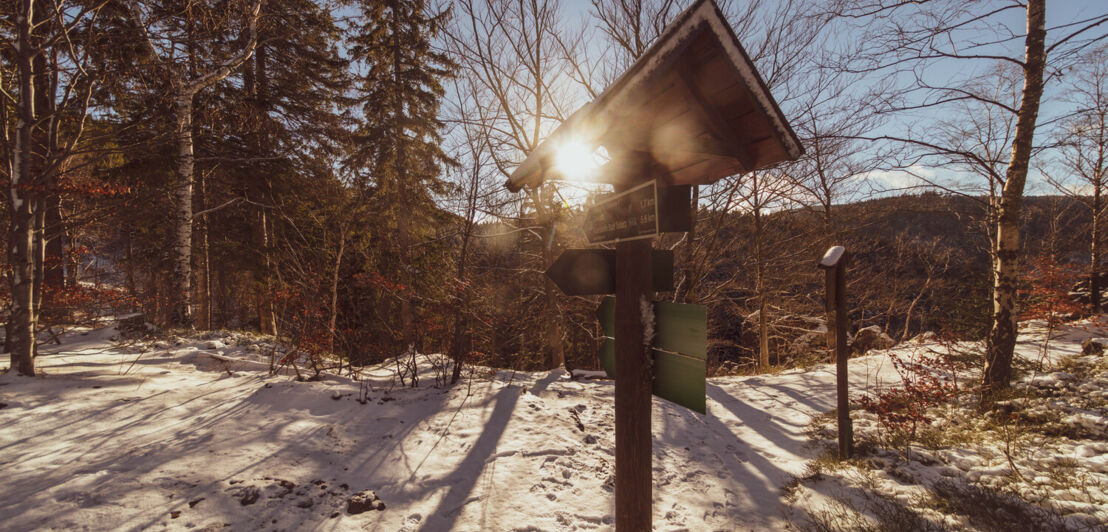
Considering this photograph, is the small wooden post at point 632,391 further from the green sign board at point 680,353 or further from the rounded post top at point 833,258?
the rounded post top at point 833,258

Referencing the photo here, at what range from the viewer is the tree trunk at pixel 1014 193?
5.10m

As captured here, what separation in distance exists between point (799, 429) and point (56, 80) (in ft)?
35.6

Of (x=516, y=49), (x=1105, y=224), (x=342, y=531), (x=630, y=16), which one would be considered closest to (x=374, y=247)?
(x=516, y=49)

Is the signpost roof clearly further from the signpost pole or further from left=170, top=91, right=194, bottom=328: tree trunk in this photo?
left=170, top=91, right=194, bottom=328: tree trunk

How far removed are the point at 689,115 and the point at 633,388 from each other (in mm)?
1550

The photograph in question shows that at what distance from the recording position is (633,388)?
83.2 inches

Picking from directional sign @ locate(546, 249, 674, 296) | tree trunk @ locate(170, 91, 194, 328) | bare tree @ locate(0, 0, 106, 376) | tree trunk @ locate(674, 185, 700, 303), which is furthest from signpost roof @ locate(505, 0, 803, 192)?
tree trunk @ locate(170, 91, 194, 328)

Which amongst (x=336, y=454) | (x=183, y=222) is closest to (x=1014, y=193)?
(x=336, y=454)

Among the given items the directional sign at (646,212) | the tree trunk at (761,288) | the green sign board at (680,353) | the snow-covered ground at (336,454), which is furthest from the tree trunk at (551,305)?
the green sign board at (680,353)

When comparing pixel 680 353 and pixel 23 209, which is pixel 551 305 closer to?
pixel 680 353

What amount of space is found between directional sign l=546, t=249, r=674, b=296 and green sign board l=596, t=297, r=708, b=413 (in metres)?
0.19

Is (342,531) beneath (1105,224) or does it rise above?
beneath

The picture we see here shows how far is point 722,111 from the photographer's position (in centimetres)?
207

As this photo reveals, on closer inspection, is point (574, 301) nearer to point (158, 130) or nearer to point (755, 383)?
point (755, 383)
